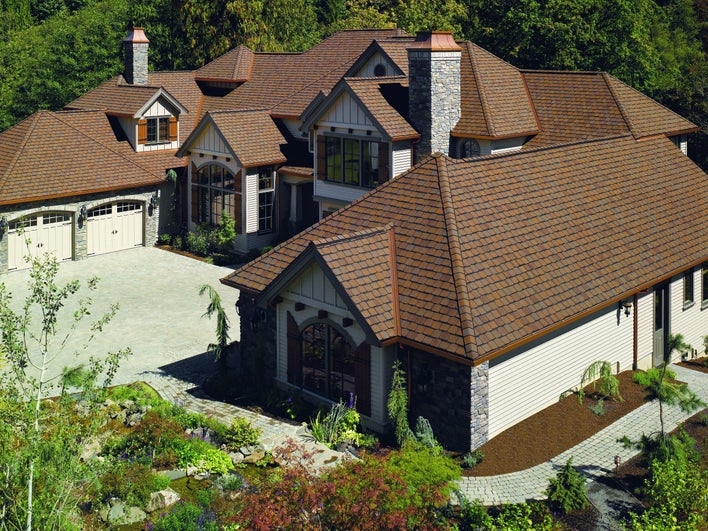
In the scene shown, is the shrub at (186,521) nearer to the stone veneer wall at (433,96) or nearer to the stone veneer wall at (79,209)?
the stone veneer wall at (433,96)

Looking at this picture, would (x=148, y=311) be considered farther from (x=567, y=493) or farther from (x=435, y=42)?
(x=567, y=493)

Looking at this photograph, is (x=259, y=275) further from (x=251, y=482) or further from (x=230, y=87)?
(x=230, y=87)

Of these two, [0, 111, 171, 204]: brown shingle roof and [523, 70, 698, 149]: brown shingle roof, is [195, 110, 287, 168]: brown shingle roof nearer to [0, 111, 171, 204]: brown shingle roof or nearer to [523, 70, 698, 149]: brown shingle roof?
[0, 111, 171, 204]: brown shingle roof

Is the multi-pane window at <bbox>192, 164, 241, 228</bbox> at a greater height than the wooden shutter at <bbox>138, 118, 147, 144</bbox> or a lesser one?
lesser

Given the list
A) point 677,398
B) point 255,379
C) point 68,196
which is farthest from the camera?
point 68,196

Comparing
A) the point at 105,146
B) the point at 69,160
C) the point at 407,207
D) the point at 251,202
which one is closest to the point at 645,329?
the point at 407,207

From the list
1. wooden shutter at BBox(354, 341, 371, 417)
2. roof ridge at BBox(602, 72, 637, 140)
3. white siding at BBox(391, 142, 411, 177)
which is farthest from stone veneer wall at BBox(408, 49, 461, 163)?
wooden shutter at BBox(354, 341, 371, 417)

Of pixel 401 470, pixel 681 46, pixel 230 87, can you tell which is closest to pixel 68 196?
pixel 230 87
